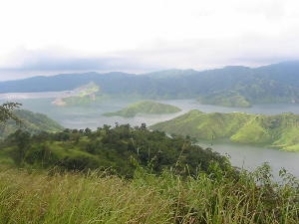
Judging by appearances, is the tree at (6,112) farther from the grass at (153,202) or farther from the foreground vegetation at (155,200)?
the grass at (153,202)

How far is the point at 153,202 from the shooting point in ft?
12.1

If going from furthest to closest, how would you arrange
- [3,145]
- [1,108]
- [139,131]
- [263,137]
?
[263,137], [139,131], [3,145], [1,108]

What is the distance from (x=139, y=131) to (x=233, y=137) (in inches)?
4589

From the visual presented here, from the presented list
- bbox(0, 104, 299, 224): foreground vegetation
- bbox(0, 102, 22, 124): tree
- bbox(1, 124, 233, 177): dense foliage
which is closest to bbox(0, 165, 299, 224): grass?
bbox(0, 104, 299, 224): foreground vegetation

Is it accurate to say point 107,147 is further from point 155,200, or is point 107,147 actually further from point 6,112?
point 155,200

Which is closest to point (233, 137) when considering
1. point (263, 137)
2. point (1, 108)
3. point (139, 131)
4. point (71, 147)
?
point (263, 137)

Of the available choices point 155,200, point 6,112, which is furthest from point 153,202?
point 6,112

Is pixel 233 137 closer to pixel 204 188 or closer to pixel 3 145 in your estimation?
pixel 3 145

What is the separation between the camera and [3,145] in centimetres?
6475

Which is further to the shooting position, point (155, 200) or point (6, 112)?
point (6, 112)

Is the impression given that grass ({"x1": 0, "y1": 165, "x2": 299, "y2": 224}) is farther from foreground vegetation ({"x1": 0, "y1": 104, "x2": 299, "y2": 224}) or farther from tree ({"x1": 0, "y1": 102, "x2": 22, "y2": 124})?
tree ({"x1": 0, "y1": 102, "x2": 22, "y2": 124})

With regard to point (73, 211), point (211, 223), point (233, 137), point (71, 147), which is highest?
point (73, 211)

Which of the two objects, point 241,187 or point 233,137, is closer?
point 241,187

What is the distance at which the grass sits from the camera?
10.3 ft
